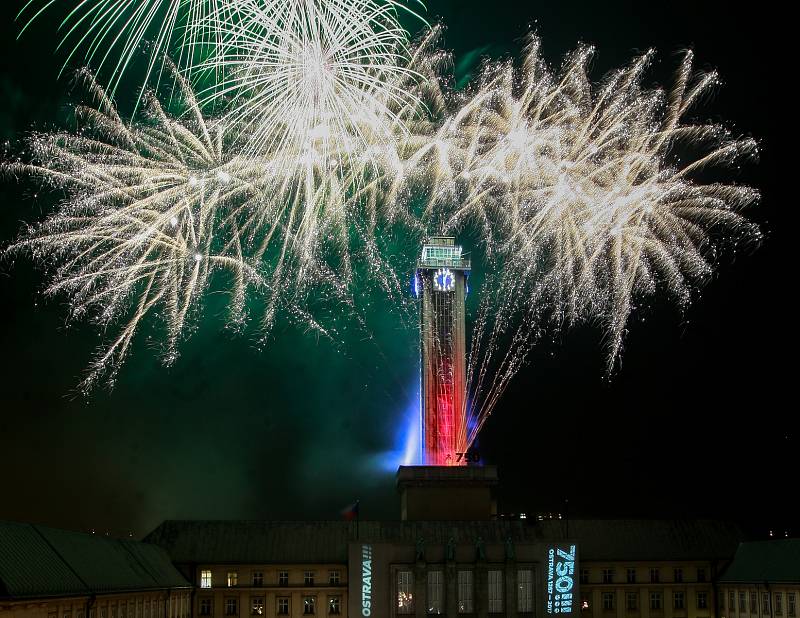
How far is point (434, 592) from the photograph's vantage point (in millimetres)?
72375

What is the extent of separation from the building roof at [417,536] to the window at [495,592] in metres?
3.11

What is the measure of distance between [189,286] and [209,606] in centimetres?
3520

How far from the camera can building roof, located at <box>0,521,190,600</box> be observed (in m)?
47.5

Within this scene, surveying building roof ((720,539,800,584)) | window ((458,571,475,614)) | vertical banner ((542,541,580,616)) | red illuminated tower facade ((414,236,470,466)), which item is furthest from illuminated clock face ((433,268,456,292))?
building roof ((720,539,800,584))

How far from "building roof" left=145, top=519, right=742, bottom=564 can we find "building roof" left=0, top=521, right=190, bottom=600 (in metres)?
7.32

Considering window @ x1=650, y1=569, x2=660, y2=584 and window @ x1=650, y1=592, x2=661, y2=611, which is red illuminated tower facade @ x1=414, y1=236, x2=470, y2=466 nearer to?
window @ x1=650, y1=569, x2=660, y2=584

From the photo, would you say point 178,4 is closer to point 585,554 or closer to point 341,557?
point 341,557

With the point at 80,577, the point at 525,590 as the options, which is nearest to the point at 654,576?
the point at 525,590

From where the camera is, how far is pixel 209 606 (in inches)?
3012

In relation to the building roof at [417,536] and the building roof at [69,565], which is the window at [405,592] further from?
the building roof at [69,565]

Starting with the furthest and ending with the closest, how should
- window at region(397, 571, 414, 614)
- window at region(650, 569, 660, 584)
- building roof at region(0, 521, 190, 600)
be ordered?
window at region(650, 569, 660, 584), window at region(397, 571, 414, 614), building roof at region(0, 521, 190, 600)

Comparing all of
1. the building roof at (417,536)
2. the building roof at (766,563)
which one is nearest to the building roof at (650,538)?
the building roof at (417,536)

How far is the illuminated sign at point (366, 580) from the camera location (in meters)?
71.8

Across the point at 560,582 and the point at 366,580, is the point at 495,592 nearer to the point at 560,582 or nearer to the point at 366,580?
the point at 560,582
